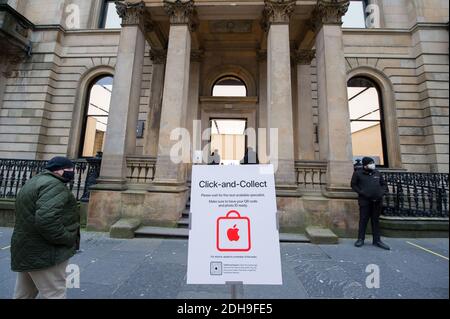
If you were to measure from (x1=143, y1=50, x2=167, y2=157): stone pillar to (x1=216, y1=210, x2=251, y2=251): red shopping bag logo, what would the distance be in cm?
836

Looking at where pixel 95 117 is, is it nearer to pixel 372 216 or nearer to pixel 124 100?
pixel 124 100

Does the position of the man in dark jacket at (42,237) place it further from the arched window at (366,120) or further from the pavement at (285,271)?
the arched window at (366,120)

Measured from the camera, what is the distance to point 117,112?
7.52 meters

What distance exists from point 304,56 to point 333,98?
428 cm

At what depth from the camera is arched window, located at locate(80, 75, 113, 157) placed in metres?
12.4

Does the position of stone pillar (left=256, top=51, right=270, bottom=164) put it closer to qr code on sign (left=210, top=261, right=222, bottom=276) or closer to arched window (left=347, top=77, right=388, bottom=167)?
arched window (left=347, top=77, right=388, bottom=167)

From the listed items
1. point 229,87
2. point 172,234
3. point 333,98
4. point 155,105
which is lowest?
point 172,234

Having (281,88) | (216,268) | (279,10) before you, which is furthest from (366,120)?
(216,268)

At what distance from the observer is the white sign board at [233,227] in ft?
8.00

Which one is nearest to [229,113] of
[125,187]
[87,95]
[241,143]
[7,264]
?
[241,143]

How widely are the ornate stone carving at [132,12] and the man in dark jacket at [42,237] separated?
Result: 24.7ft

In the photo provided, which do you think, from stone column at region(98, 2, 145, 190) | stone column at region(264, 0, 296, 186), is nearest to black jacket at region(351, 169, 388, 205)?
stone column at region(264, 0, 296, 186)

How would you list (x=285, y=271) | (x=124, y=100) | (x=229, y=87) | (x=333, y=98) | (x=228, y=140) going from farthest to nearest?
(x=228, y=140)
(x=229, y=87)
(x=124, y=100)
(x=333, y=98)
(x=285, y=271)

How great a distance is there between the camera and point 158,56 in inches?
429
